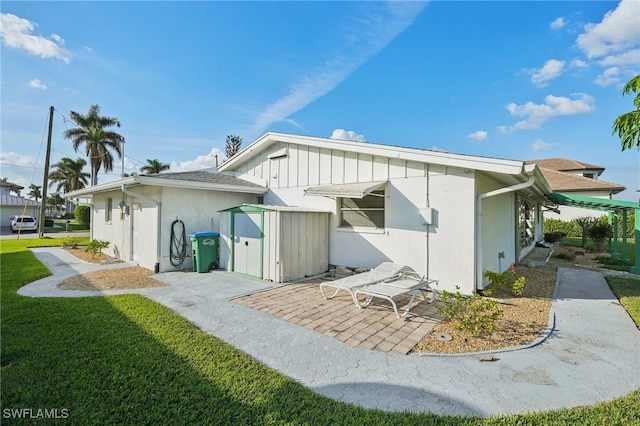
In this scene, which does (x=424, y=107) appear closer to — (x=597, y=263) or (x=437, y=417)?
(x=597, y=263)

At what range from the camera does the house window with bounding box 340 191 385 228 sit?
8.99m

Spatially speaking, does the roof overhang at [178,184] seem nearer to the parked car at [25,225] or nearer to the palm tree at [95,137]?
the parked car at [25,225]

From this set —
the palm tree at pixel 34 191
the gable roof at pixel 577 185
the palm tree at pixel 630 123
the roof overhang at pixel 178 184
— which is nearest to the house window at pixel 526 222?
the palm tree at pixel 630 123

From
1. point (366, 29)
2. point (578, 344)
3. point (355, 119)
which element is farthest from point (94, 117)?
point (578, 344)

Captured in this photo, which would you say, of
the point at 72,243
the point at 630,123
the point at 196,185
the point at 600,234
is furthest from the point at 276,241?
the point at 600,234

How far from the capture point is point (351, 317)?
5.89 meters

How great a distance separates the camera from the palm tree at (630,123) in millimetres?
6109

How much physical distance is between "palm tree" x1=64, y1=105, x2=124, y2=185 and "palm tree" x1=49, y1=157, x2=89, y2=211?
10542mm

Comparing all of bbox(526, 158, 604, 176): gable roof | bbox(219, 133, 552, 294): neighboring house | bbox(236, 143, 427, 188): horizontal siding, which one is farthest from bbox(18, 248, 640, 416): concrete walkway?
bbox(526, 158, 604, 176): gable roof

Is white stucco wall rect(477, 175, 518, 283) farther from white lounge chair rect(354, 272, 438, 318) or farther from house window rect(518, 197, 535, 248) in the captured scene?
white lounge chair rect(354, 272, 438, 318)

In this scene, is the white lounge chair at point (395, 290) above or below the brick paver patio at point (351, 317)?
above

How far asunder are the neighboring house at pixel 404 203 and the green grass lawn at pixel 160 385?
441cm

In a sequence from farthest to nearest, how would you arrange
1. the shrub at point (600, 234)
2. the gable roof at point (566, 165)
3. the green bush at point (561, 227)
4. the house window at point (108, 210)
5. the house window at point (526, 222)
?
the gable roof at point (566, 165) → the green bush at point (561, 227) → the shrub at point (600, 234) → the house window at point (108, 210) → the house window at point (526, 222)

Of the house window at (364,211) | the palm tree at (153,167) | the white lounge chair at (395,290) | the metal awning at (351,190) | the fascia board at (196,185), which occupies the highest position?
the palm tree at (153,167)
